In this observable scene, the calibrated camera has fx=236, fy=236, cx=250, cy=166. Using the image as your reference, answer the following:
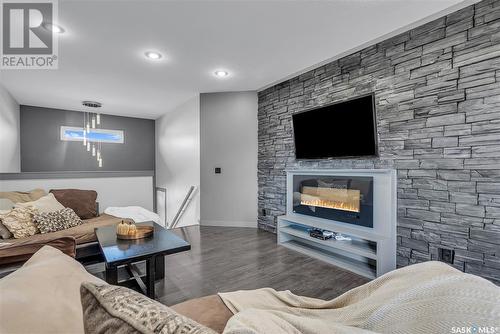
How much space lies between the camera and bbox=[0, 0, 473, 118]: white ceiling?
6.78 feet

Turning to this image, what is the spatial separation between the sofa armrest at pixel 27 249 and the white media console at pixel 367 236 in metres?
2.48

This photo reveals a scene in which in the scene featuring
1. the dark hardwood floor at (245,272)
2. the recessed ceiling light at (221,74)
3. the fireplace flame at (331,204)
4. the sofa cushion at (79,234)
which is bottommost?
the dark hardwood floor at (245,272)

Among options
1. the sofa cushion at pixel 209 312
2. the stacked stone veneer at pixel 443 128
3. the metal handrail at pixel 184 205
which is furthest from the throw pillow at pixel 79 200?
the stacked stone veneer at pixel 443 128

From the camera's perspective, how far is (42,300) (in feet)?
2.13

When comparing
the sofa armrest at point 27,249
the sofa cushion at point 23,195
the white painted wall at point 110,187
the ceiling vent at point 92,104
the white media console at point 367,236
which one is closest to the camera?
the sofa armrest at point 27,249

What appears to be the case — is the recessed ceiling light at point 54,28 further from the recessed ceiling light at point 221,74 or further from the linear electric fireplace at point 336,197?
the linear electric fireplace at point 336,197

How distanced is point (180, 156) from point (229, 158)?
1.46 metres

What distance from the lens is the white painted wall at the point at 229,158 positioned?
434 centimetres

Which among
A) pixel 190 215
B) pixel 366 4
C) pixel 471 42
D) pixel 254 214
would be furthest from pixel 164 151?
pixel 471 42

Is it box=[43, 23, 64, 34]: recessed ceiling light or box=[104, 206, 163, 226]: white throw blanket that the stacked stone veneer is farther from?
box=[43, 23, 64, 34]: recessed ceiling light

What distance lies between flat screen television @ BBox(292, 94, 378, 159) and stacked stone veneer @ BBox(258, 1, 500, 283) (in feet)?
0.30

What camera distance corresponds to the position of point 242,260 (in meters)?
2.83

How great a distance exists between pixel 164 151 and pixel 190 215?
216 centimetres

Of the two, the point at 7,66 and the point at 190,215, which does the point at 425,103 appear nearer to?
the point at 190,215
